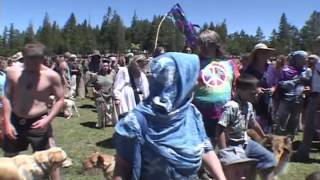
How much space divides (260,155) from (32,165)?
215cm

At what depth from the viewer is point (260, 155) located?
17.1ft

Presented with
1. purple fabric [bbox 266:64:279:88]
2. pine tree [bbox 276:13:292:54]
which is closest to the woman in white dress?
purple fabric [bbox 266:64:279:88]

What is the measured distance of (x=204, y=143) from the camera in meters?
3.21

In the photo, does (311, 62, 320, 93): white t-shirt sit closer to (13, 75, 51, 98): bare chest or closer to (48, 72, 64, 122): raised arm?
(48, 72, 64, 122): raised arm

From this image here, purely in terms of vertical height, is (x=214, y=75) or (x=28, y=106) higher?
(x=214, y=75)

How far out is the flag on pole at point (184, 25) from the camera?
22.4 feet

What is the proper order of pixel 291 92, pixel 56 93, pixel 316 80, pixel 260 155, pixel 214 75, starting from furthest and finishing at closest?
pixel 291 92 < pixel 316 80 < pixel 56 93 < pixel 214 75 < pixel 260 155

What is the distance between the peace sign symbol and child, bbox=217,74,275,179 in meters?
0.44

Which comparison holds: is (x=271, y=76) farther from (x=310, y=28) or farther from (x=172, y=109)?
(x=310, y=28)

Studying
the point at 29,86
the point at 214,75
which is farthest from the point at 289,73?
the point at 29,86

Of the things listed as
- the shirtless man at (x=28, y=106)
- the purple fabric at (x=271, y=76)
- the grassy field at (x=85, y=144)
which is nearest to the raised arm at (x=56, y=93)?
the shirtless man at (x=28, y=106)

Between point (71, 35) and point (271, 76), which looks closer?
point (271, 76)

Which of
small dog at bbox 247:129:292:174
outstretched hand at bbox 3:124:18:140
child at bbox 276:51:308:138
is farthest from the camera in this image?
child at bbox 276:51:308:138

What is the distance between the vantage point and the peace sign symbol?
18.3ft
